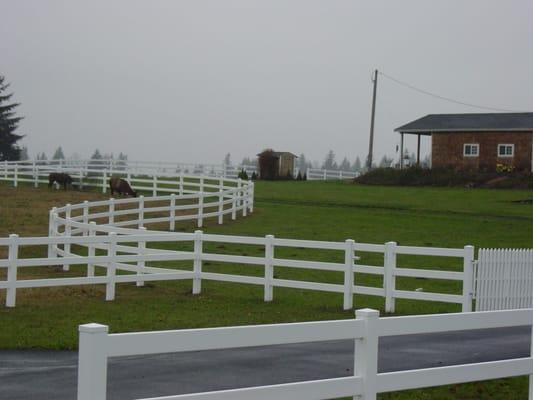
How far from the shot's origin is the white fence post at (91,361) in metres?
5.32

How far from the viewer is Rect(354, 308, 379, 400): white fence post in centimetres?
673

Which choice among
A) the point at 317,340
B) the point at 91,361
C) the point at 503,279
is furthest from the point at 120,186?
the point at 91,361

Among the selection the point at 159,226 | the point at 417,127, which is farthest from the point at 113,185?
the point at 417,127

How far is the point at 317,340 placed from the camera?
653 cm

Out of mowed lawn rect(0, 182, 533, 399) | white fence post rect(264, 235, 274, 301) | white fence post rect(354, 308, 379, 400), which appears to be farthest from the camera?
white fence post rect(264, 235, 274, 301)

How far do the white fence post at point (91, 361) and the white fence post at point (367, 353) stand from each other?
211 cm

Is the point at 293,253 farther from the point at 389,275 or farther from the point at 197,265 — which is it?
the point at 389,275

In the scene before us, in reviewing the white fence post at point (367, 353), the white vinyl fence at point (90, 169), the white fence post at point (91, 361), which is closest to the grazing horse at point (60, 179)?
the white vinyl fence at point (90, 169)

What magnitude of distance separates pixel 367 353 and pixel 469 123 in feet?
182

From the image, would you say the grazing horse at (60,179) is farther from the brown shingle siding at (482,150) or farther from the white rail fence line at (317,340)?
the white rail fence line at (317,340)

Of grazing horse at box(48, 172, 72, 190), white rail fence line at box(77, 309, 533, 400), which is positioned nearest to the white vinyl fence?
grazing horse at box(48, 172, 72, 190)

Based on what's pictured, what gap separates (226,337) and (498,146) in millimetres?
54372

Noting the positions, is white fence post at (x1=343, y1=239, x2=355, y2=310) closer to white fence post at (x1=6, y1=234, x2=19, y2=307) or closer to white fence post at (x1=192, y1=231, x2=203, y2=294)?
white fence post at (x1=192, y1=231, x2=203, y2=294)

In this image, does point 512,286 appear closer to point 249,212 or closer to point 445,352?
point 445,352
